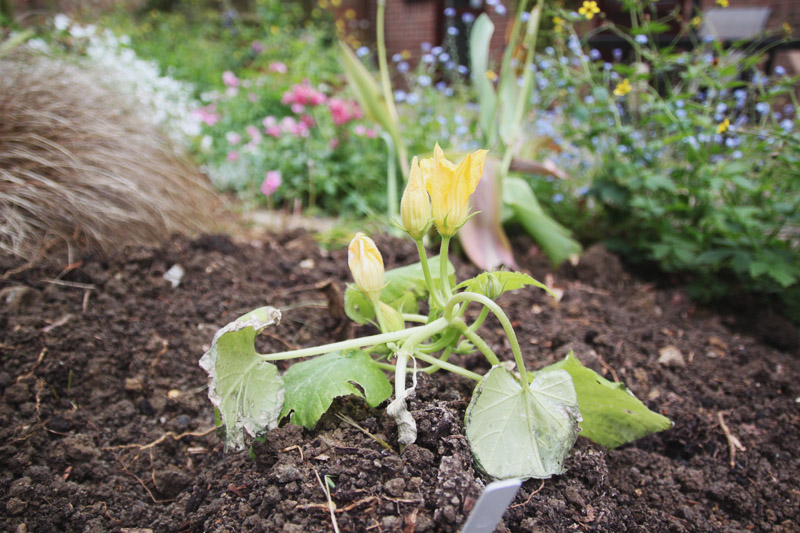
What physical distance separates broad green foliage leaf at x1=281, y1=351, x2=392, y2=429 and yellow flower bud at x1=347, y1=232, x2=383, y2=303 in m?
0.13

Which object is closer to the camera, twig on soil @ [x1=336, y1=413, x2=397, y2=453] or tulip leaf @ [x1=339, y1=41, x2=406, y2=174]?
twig on soil @ [x1=336, y1=413, x2=397, y2=453]

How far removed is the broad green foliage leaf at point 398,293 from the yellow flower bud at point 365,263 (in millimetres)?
90

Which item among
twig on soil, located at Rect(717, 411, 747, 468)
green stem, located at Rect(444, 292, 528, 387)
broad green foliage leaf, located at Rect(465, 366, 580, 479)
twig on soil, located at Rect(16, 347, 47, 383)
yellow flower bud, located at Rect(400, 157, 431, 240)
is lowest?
twig on soil, located at Rect(717, 411, 747, 468)

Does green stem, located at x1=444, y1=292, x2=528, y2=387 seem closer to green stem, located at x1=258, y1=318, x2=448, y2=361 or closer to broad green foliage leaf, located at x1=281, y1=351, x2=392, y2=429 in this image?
green stem, located at x1=258, y1=318, x2=448, y2=361

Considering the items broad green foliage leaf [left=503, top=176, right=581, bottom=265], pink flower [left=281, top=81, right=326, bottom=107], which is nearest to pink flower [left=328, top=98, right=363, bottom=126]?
pink flower [left=281, top=81, right=326, bottom=107]

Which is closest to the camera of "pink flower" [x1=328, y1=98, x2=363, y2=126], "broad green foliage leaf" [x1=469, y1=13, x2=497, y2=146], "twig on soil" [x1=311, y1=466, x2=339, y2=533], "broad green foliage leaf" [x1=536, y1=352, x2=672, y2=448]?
"twig on soil" [x1=311, y1=466, x2=339, y2=533]

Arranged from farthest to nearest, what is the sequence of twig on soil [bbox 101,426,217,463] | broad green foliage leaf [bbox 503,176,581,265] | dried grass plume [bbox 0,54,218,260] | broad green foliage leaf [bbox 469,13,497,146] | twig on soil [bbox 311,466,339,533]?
broad green foliage leaf [bbox 469,13,497,146] → broad green foliage leaf [bbox 503,176,581,265] → dried grass plume [bbox 0,54,218,260] → twig on soil [bbox 101,426,217,463] → twig on soil [bbox 311,466,339,533]

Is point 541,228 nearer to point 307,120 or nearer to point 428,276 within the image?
point 428,276

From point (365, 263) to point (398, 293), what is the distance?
209 mm

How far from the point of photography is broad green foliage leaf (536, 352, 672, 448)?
100cm

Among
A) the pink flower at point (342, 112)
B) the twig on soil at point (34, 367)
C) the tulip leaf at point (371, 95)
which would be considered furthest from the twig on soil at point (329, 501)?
the pink flower at point (342, 112)

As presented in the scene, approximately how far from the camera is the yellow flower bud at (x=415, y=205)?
894 mm

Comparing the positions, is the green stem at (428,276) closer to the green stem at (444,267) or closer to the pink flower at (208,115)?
the green stem at (444,267)

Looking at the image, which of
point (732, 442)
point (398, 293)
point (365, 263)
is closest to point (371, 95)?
point (398, 293)
